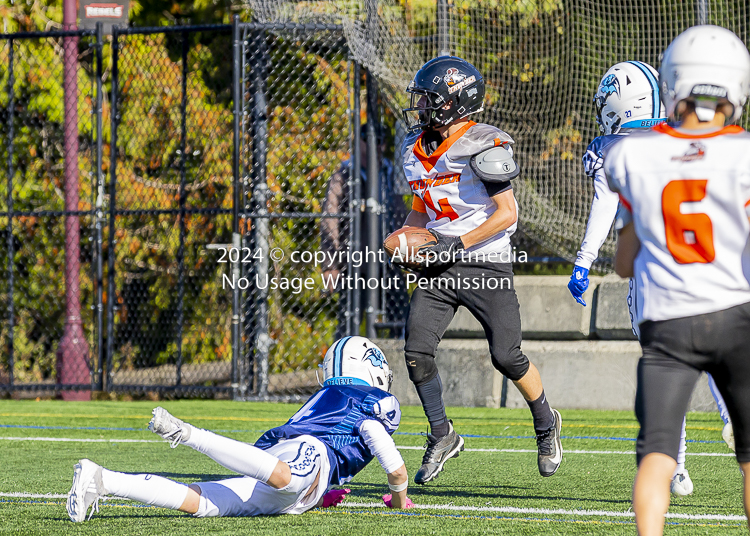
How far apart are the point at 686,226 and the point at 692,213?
0.04m

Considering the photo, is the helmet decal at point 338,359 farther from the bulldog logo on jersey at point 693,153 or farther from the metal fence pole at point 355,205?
the metal fence pole at point 355,205

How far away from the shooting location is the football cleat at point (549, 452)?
4.84 m

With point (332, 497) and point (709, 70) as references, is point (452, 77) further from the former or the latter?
point (709, 70)

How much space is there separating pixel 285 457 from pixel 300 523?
28 cm

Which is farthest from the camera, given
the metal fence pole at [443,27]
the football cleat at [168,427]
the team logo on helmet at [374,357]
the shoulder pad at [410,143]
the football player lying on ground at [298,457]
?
the metal fence pole at [443,27]

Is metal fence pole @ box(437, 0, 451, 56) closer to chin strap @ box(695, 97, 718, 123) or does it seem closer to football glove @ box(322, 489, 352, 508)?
football glove @ box(322, 489, 352, 508)

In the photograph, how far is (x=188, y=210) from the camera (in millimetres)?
9438

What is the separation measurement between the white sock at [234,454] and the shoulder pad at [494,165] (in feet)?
→ 5.85

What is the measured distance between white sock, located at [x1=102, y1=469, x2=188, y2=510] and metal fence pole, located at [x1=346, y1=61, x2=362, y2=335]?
18.1 feet

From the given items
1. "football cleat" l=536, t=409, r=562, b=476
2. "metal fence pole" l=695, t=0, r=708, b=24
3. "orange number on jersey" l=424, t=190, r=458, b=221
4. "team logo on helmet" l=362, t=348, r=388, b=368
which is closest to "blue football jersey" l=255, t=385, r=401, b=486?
"team logo on helmet" l=362, t=348, r=388, b=368

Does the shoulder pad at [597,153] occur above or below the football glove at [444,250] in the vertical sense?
above

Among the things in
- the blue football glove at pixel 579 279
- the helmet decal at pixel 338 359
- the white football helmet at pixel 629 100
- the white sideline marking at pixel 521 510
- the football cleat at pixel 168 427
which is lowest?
the white sideline marking at pixel 521 510

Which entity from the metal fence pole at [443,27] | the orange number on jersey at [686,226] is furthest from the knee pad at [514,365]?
the metal fence pole at [443,27]

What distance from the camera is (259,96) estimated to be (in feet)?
31.2
